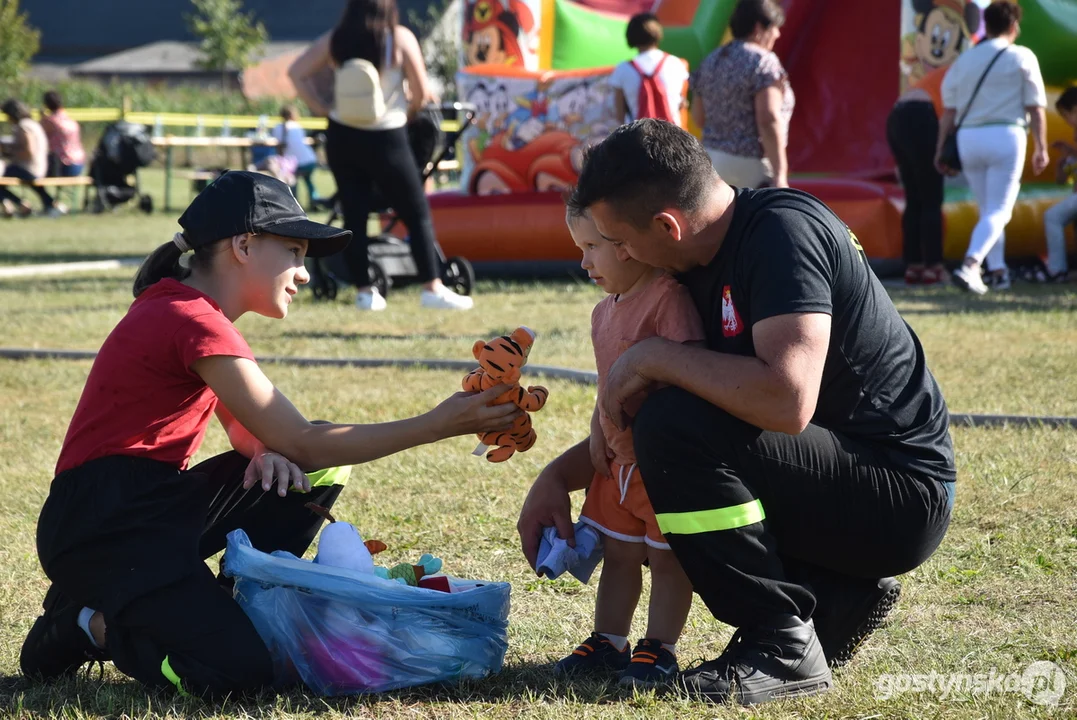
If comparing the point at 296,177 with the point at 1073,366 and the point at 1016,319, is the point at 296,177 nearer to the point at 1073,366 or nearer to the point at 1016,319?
the point at 1016,319

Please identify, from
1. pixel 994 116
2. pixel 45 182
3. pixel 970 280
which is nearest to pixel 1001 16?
pixel 994 116

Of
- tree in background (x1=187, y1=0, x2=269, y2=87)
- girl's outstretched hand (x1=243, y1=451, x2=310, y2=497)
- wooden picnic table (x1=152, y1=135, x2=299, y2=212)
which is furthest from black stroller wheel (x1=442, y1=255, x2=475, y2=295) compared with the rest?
tree in background (x1=187, y1=0, x2=269, y2=87)

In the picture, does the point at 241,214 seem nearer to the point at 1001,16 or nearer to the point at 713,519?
the point at 713,519

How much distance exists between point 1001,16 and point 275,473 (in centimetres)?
715

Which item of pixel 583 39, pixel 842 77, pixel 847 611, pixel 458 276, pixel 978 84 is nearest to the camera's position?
pixel 847 611

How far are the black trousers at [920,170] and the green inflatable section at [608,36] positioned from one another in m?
3.16

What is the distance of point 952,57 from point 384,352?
20.9 feet

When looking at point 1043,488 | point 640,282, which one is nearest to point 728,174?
point 1043,488

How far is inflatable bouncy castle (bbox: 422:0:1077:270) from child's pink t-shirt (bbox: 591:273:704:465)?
687cm

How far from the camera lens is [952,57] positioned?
10578mm

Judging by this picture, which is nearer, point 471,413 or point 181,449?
point 471,413

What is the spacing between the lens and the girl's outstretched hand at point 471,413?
2.55 metres

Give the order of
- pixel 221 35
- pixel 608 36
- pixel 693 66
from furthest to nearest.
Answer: pixel 221 35
pixel 608 36
pixel 693 66

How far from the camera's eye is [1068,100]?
938 centimetres
